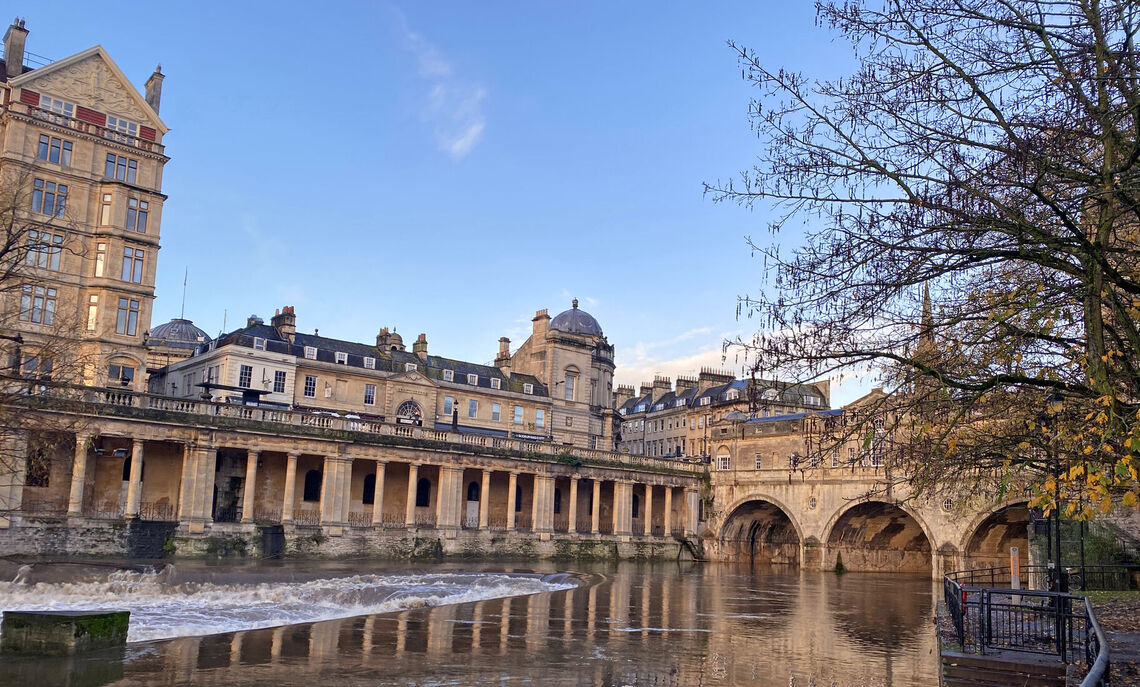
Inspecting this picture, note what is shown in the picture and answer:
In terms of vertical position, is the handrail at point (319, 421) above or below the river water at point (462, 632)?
above

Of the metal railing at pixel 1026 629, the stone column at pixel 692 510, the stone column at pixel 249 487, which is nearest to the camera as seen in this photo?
the metal railing at pixel 1026 629

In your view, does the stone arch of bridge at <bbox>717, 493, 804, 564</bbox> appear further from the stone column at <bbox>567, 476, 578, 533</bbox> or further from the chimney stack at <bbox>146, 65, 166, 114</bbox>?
the chimney stack at <bbox>146, 65, 166, 114</bbox>

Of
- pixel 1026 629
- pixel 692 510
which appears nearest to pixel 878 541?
pixel 692 510

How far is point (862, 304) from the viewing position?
A: 9812 millimetres

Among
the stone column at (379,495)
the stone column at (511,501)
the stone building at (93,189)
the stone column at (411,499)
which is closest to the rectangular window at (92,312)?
the stone building at (93,189)

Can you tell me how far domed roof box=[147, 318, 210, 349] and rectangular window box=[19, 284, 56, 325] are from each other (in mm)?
35377

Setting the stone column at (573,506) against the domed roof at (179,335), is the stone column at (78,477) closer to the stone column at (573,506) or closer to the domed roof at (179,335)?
the stone column at (573,506)

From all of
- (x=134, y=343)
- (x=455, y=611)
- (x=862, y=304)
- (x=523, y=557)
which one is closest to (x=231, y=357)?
(x=134, y=343)

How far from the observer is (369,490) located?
1961 inches

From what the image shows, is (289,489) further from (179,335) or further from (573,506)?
(179,335)

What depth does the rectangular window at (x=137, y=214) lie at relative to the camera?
4294 centimetres

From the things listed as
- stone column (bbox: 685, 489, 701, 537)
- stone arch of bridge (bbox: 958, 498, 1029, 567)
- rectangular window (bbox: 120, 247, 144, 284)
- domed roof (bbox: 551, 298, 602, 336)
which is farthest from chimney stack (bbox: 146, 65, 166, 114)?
stone arch of bridge (bbox: 958, 498, 1029, 567)

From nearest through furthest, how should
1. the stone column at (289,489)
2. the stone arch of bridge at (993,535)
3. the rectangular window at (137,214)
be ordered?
the stone column at (289,489)
the rectangular window at (137,214)
the stone arch of bridge at (993,535)

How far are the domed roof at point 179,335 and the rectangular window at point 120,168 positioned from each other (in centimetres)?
3458
